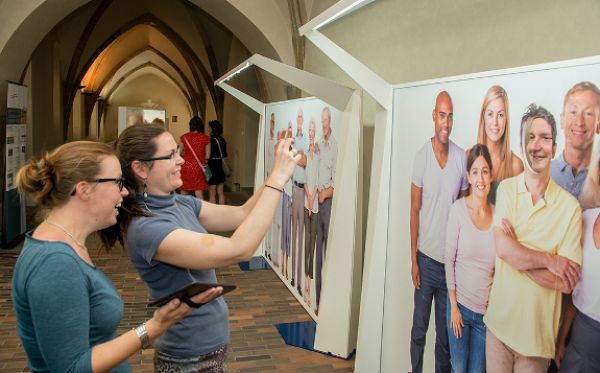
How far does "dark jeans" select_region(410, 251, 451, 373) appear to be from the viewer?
9.23ft

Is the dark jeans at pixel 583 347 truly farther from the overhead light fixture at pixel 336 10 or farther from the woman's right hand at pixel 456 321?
the overhead light fixture at pixel 336 10

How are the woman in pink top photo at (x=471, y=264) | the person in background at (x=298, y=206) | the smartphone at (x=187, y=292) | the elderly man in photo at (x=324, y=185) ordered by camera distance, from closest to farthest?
the smartphone at (x=187, y=292)
the woman in pink top photo at (x=471, y=264)
the elderly man in photo at (x=324, y=185)
the person in background at (x=298, y=206)

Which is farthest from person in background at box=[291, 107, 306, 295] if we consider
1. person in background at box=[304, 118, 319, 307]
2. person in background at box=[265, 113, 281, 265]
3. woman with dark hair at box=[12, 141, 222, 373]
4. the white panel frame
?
woman with dark hair at box=[12, 141, 222, 373]

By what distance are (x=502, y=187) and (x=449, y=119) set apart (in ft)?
1.63

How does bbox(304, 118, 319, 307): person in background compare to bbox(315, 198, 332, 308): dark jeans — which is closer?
bbox(315, 198, 332, 308): dark jeans

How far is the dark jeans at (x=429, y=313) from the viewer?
281 cm

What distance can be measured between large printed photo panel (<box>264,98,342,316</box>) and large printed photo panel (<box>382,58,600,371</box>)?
1194 mm

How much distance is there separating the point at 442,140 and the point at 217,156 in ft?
20.3

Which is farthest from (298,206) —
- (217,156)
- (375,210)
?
(217,156)

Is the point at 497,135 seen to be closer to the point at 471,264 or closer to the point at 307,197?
the point at 471,264

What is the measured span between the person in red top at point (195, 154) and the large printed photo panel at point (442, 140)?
5.44 metres

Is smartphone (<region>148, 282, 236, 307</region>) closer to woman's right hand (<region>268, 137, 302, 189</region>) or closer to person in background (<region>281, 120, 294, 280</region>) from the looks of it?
woman's right hand (<region>268, 137, 302, 189</region>)

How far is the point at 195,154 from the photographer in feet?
27.3

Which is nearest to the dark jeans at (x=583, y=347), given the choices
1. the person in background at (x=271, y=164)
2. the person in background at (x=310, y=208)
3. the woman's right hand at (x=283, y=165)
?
the woman's right hand at (x=283, y=165)
